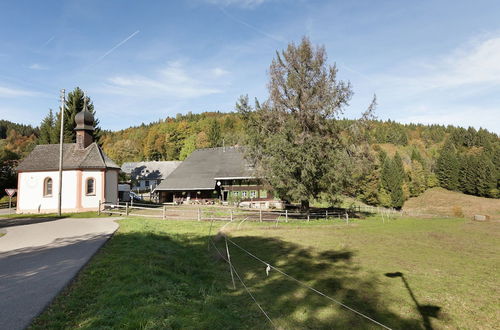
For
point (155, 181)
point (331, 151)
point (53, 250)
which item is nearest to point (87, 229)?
point (53, 250)

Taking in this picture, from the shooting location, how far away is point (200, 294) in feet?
26.6

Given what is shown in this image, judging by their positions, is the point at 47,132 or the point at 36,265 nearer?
the point at 36,265

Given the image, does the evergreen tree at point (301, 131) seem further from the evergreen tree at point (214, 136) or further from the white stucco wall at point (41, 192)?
the evergreen tree at point (214, 136)

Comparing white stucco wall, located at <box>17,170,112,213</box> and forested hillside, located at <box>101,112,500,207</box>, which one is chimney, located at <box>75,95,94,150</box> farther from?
forested hillside, located at <box>101,112,500,207</box>

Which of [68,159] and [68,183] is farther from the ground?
[68,159]

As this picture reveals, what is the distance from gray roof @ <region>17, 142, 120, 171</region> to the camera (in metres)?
30.4

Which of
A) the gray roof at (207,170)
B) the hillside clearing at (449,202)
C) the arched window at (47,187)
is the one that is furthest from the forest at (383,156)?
the arched window at (47,187)

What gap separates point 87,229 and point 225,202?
23.0m

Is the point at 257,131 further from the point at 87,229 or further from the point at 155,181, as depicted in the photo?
the point at 155,181

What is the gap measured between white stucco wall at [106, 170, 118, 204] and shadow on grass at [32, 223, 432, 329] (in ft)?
66.6

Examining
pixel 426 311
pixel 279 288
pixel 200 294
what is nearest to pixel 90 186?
pixel 200 294

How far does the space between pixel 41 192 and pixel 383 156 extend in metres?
68.6

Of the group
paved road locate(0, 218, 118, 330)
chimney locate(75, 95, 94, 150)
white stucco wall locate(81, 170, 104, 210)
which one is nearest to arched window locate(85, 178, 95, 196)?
white stucco wall locate(81, 170, 104, 210)

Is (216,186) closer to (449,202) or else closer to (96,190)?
(96,190)
